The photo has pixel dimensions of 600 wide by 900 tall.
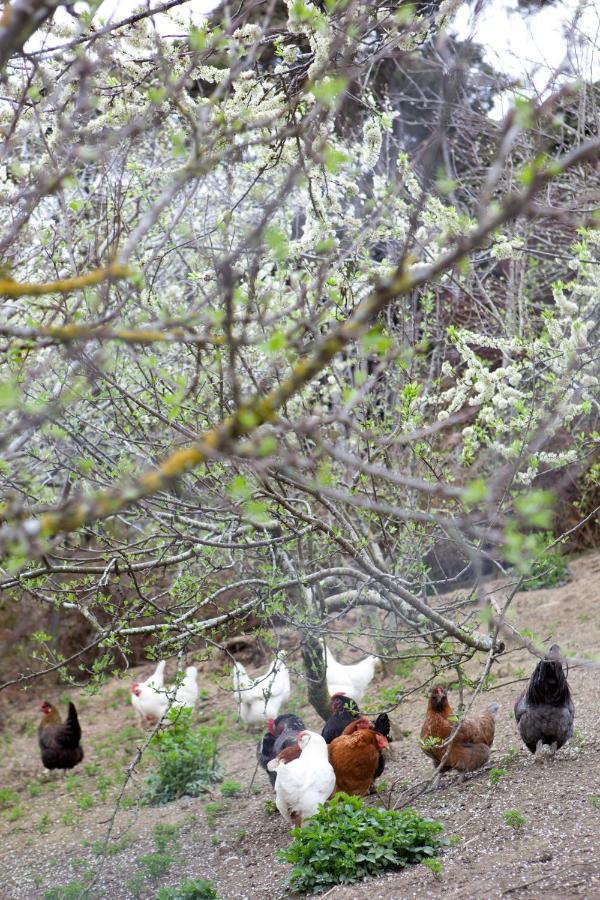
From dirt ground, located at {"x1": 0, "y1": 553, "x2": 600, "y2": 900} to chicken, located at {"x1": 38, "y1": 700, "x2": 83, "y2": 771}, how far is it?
222 millimetres

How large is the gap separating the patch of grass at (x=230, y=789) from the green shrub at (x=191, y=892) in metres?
2.59

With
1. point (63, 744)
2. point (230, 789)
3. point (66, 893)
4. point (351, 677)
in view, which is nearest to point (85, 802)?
point (63, 744)

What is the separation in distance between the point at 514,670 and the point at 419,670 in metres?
1.63

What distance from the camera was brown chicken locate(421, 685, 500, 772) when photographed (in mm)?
6598

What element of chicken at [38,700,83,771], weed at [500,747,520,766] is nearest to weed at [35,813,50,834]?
chicken at [38,700,83,771]

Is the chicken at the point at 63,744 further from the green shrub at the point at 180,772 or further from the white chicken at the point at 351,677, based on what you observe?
the white chicken at the point at 351,677

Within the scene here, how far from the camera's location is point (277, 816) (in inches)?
286

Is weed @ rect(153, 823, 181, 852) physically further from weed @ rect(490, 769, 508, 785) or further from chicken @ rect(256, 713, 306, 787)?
weed @ rect(490, 769, 508, 785)

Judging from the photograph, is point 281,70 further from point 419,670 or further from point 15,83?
point 419,670

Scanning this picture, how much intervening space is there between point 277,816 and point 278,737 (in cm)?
60

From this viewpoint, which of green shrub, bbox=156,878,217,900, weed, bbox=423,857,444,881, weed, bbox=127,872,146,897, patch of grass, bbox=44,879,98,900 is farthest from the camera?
weed, bbox=127,872,146,897

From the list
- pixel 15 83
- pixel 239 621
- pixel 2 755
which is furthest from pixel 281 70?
pixel 2 755

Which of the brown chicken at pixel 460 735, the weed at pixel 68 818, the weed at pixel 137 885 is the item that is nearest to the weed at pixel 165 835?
the weed at pixel 137 885

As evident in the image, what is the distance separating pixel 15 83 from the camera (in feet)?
21.1
